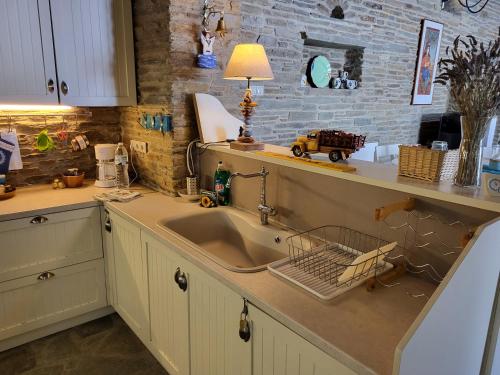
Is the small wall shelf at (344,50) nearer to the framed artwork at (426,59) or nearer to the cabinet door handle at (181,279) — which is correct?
the framed artwork at (426,59)

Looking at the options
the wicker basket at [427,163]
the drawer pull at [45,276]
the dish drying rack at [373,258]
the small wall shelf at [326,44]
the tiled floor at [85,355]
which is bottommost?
the tiled floor at [85,355]

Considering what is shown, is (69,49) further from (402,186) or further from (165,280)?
(402,186)

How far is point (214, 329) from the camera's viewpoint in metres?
1.53

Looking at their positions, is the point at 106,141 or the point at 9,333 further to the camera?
the point at 106,141

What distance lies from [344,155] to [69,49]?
1.77 metres

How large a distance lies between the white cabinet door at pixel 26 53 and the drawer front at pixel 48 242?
706 millimetres

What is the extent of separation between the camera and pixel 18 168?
2539 mm

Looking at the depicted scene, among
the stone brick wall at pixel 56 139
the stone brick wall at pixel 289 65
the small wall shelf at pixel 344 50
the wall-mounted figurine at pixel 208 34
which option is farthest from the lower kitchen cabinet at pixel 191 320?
the small wall shelf at pixel 344 50

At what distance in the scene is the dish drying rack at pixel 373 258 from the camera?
4.21 feet

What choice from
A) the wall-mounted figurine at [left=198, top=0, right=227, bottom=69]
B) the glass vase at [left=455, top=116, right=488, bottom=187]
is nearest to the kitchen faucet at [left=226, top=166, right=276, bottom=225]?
the wall-mounted figurine at [left=198, top=0, right=227, bottom=69]

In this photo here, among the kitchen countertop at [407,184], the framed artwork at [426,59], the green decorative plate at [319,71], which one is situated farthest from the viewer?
the framed artwork at [426,59]

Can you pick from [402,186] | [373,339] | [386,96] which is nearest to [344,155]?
[402,186]

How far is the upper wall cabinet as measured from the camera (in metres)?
2.14

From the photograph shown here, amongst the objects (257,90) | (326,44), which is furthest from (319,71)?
(257,90)
